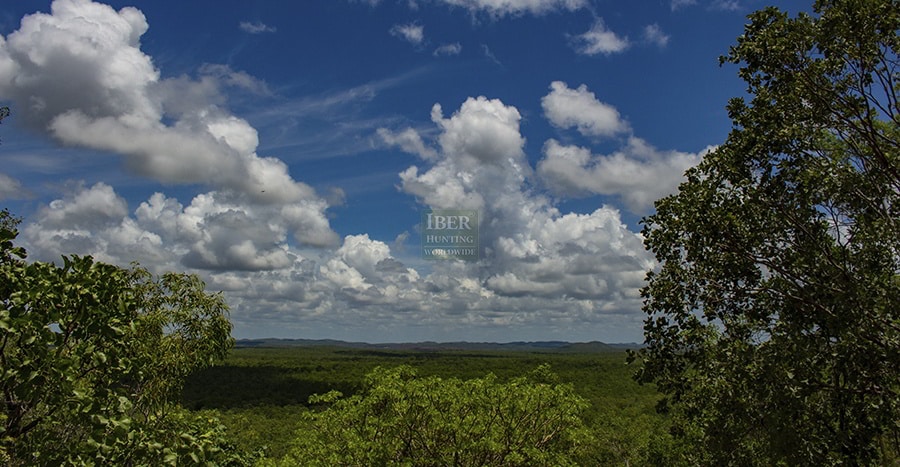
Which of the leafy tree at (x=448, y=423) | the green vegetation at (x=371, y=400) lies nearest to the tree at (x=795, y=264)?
the green vegetation at (x=371, y=400)

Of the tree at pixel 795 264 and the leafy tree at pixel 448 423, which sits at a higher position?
the tree at pixel 795 264

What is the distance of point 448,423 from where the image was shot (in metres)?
16.9

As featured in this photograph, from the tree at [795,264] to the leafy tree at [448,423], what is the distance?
21.3 ft

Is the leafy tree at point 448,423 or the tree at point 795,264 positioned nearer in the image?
the tree at point 795,264

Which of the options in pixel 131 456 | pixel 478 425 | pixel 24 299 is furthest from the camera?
pixel 478 425

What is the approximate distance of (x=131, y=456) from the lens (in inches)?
182

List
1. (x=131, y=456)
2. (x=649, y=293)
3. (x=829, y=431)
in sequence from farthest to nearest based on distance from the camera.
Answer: (x=649, y=293) → (x=829, y=431) → (x=131, y=456)

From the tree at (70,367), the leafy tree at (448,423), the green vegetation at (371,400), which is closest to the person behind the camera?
the tree at (70,367)

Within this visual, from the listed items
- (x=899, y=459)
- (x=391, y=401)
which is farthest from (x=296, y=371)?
(x=899, y=459)

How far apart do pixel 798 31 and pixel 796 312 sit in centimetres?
516

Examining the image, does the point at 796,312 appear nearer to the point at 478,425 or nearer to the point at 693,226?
the point at 693,226

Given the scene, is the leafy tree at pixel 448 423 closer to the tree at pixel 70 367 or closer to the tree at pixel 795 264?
the tree at pixel 795 264

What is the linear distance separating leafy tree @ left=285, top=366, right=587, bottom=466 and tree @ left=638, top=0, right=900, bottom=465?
6500 mm

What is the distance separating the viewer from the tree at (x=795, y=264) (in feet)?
29.5
